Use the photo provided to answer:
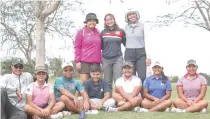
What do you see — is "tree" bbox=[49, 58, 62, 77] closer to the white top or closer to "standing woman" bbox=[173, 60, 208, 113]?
the white top

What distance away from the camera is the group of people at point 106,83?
8.80 m

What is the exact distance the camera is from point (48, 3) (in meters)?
15.4

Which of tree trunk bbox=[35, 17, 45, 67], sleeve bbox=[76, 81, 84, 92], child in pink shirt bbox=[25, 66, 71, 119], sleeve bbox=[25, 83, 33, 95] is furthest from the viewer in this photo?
tree trunk bbox=[35, 17, 45, 67]

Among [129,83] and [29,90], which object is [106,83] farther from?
[29,90]

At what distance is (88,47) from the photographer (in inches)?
388

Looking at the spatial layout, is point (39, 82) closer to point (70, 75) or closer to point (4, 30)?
point (70, 75)

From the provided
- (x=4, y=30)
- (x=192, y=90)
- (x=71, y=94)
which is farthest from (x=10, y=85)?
(x=4, y=30)

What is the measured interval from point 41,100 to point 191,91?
9.82ft

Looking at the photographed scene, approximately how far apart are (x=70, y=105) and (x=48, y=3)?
7.09 m

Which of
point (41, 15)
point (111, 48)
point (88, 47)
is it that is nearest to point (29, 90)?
point (88, 47)

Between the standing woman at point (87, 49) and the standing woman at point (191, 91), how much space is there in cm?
184

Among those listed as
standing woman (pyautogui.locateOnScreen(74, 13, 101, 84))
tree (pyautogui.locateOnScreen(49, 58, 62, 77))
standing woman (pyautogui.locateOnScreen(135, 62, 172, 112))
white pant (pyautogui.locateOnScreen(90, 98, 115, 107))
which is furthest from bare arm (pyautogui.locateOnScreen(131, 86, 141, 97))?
tree (pyautogui.locateOnScreen(49, 58, 62, 77))

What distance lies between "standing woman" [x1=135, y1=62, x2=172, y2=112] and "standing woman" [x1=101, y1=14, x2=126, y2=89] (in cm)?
71

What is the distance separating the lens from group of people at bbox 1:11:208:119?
880 cm
